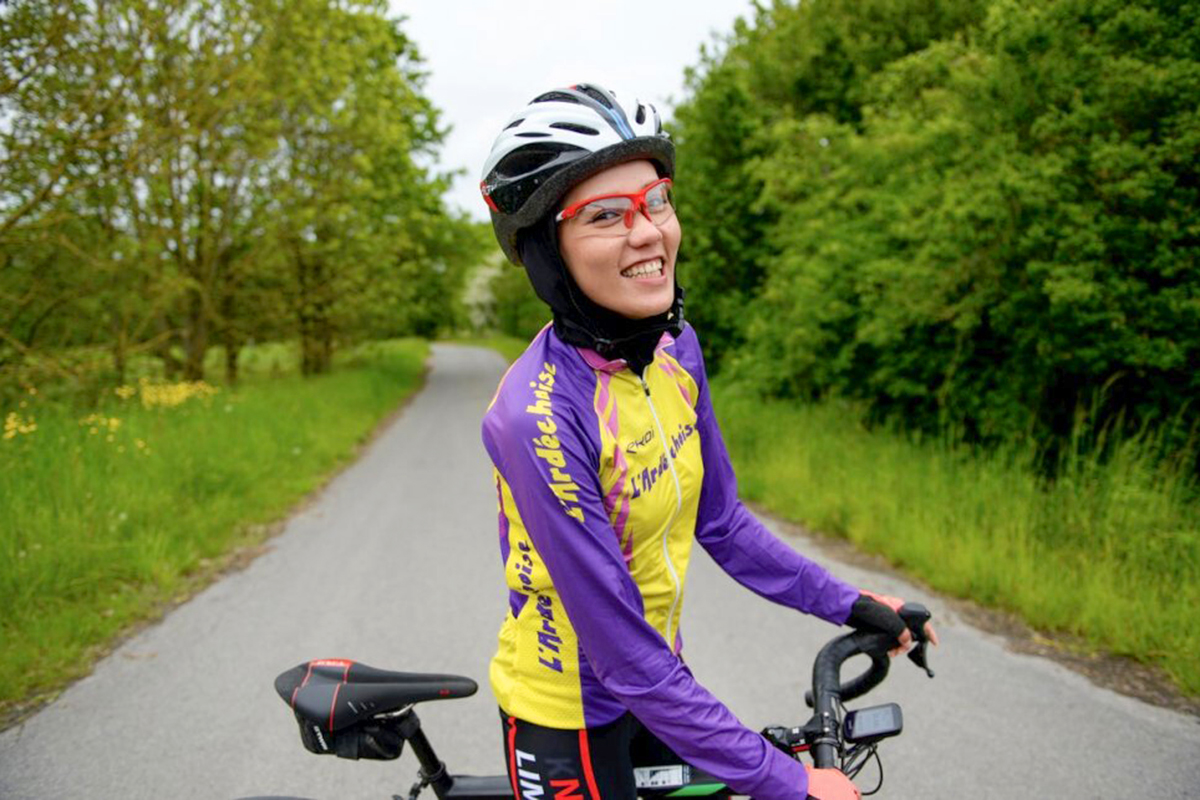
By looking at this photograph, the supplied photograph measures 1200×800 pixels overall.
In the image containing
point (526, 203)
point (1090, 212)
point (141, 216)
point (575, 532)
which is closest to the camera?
point (575, 532)

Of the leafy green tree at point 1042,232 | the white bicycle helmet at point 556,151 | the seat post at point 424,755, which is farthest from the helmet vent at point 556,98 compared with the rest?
the leafy green tree at point 1042,232

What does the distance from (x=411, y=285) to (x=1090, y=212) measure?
18.3 m

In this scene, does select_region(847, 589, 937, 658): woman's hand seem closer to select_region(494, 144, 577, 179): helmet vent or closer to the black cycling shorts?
the black cycling shorts

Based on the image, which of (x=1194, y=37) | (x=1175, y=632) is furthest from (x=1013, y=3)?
(x=1175, y=632)

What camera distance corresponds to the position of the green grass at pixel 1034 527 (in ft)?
12.2

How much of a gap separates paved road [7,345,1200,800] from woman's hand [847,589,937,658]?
4.41ft

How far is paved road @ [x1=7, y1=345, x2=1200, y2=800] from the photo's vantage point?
9.24 feet

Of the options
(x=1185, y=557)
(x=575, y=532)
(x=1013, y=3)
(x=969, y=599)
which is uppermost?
(x=1013, y=3)

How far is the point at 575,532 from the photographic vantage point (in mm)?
1300

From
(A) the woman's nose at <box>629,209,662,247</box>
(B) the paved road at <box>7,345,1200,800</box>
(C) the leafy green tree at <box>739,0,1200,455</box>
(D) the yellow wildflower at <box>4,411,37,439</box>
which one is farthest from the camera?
(D) the yellow wildflower at <box>4,411,37,439</box>

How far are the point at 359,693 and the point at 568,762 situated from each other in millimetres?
477

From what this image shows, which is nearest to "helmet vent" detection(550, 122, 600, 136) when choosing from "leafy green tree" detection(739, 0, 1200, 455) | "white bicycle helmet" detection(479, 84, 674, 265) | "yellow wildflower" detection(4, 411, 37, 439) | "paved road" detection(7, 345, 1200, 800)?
"white bicycle helmet" detection(479, 84, 674, 265)

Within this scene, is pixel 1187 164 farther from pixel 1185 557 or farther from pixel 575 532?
pixel 575 532

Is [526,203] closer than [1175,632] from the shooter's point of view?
Yes
